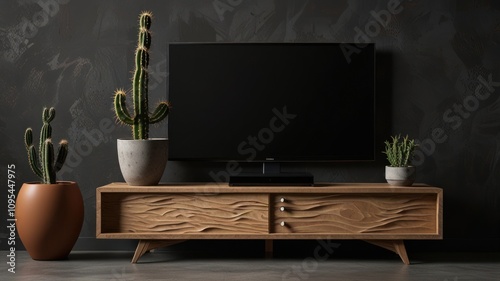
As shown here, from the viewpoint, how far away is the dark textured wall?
450 cm

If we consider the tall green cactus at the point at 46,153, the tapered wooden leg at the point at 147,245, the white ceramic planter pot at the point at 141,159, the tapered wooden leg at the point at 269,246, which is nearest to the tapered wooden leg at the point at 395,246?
the tapered wooden leg at the point at 269,246

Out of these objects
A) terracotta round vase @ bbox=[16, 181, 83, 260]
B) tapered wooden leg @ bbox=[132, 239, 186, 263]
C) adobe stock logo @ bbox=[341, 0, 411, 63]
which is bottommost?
tapered wooden leg @ bbox=[132, 239, 186, 263]

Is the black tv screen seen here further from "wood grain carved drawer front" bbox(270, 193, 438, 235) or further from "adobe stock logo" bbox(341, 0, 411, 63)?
"wood grain carved drawer front" bbox(270, 193, 438, 235)

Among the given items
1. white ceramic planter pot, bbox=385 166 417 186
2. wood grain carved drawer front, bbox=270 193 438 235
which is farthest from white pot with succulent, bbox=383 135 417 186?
wood grain carved drawer front, bbox=270 193 438 235

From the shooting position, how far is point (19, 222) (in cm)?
405

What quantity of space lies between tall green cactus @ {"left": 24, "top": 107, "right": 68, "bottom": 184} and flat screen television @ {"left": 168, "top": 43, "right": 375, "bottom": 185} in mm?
684

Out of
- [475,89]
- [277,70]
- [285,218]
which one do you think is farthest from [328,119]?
[475,89]

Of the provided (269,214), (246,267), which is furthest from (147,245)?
(269,214)

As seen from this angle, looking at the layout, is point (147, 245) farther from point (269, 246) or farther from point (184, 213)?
point (269, 246)

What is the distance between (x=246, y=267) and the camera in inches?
155

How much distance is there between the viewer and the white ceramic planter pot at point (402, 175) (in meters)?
4.10

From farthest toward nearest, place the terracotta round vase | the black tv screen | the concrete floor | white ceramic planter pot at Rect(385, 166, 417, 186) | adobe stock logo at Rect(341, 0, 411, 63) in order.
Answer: adobe stock logo at Rect(341, 0, 411, 63)
the black tv screen
white ceramic planter pot at Rect(385, 166, 417, 186)
the terracotta round vase
the concrete floor

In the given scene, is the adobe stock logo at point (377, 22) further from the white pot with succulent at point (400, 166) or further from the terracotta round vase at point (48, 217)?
the terracotta round vase at point (48, 217)

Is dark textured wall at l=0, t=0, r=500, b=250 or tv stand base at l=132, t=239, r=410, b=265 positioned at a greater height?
dark textured wall at l=0, t=0, r=500, b=250
